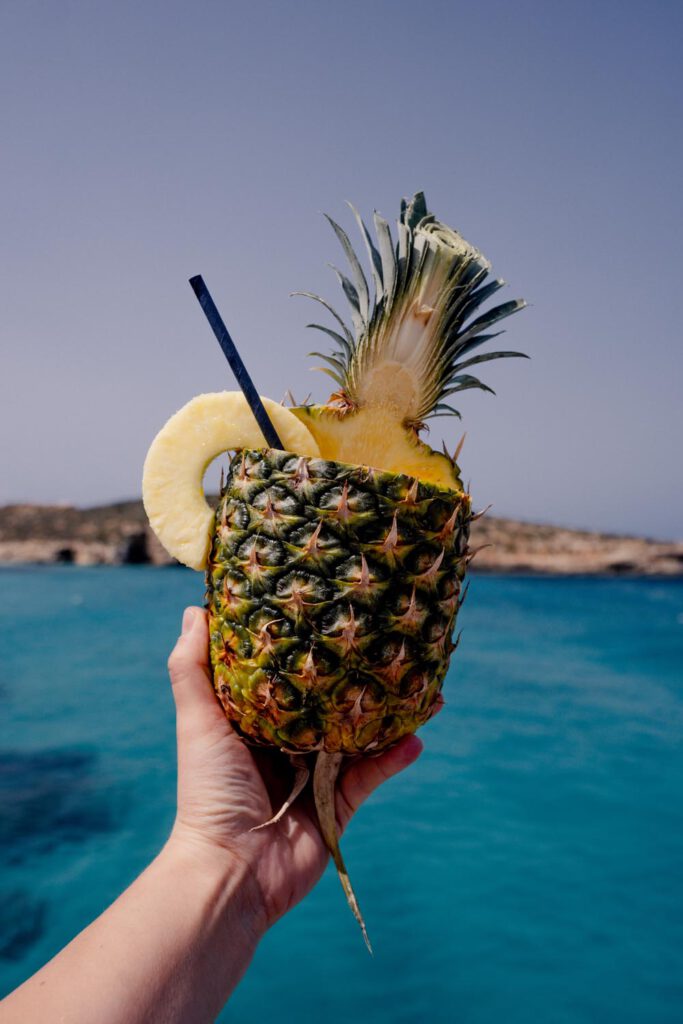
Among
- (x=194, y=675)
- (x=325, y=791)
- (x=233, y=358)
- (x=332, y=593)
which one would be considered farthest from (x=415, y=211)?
(x=325, y=791)

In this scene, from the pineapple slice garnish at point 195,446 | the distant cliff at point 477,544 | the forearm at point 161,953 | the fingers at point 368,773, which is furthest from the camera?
the distant cliff at point 477,544

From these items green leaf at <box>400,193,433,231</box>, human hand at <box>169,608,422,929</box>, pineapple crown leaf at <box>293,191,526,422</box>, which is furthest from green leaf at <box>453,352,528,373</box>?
human hand at <box>169,608,422,929</box>

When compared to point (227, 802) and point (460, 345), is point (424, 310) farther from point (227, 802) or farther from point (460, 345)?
point (227, 802)

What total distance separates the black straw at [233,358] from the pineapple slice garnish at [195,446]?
0.08 metres

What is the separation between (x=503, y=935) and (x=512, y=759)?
4.01 meters

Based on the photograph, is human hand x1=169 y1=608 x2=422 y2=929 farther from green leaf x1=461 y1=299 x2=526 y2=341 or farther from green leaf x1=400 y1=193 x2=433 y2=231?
green leaf x1=400 y1=193 x2=433 y2=231

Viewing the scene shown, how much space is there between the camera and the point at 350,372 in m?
2.26

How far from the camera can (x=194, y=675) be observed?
223 centimetres

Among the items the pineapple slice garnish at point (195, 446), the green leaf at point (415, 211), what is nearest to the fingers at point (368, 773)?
the pineapple slice garnish at point (195, 446)

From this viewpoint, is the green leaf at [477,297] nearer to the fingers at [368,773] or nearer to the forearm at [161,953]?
the fingers at [368,773]

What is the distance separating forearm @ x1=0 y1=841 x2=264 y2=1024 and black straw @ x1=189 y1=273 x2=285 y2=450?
1.23 meters

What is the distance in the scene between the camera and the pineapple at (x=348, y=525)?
190 centimetres

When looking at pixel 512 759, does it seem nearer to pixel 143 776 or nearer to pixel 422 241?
pixel 143 776

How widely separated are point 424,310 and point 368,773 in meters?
1.57
